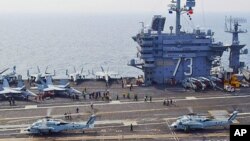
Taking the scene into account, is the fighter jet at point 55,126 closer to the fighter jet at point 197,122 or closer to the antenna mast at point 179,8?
the fighter jet at point 197,122

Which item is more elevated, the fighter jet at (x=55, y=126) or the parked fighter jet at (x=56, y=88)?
the parked fighter jet at (x=56, y=88)

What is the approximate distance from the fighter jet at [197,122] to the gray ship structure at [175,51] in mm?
17823

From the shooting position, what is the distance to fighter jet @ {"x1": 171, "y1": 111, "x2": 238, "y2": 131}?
3922 cm

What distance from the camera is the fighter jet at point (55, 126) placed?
125 feet

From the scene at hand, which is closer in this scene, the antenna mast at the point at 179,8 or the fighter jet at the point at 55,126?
the fighter jet at the point at 55,126

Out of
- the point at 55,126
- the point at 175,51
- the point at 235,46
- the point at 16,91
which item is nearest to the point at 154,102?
the point at 175,51

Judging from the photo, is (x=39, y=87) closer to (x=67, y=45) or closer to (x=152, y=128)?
(x=152, y=128)

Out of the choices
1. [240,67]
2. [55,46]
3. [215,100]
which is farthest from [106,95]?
[55,46]

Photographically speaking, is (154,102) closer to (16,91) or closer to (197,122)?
(197,122)

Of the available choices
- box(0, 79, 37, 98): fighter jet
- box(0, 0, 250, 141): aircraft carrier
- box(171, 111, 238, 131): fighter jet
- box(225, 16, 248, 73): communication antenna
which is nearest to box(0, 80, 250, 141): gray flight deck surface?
box(0, 0, 250, 141): aircraft carrier

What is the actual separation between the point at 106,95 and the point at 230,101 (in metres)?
14.1

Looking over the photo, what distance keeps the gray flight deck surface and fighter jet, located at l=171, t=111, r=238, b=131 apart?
460mm

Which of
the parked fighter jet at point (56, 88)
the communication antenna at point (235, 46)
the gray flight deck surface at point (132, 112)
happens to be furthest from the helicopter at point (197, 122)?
the communication antenna at point (235, 46)

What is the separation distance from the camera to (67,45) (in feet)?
534
